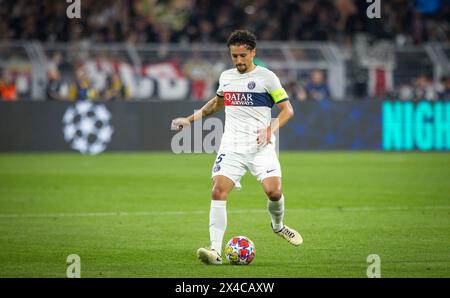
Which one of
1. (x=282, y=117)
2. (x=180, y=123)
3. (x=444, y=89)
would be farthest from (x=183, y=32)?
(x=282, y=117)

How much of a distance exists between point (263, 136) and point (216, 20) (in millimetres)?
21013

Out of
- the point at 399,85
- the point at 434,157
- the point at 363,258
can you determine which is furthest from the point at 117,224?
the point at 399,85

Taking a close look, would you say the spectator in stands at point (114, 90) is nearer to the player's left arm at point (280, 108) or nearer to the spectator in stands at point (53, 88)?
the spectator in stands at point (53, 88)

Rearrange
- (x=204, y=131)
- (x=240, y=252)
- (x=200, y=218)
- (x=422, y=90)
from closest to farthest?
(x=240, y=252)
(x=200, y=218)
(x=204, y=131)
(x=422, y=90)

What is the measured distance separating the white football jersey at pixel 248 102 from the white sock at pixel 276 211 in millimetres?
587

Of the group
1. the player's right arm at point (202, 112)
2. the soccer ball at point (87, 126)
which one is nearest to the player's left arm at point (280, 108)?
the player's right arm at point (202, 112)

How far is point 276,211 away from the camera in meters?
10.2

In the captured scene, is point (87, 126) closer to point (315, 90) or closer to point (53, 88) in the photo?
point (53, 88)

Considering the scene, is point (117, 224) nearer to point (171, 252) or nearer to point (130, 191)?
point (171, 252)

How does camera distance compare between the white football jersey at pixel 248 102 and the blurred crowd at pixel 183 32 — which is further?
the blurred crowd at pixel 183 32

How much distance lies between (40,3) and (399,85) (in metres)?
10.8

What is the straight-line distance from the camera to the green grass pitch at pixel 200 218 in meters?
9.47

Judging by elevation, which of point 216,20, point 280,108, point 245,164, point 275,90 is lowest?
point 245,164
